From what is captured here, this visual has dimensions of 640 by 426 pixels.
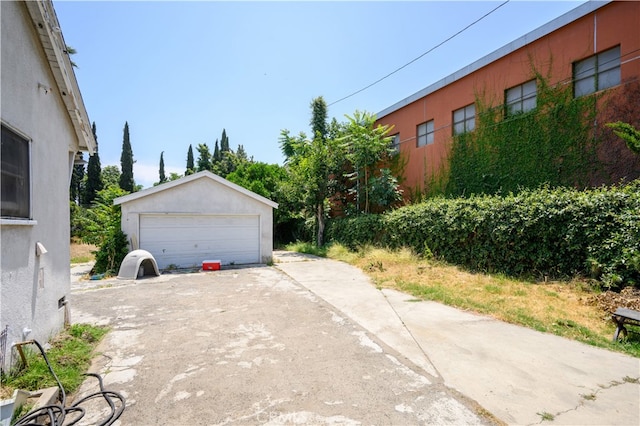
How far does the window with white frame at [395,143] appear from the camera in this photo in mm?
16500

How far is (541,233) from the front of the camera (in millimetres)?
7586

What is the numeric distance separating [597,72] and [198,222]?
1416 cm

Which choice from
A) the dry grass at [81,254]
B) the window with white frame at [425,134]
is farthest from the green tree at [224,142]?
the window with white frame at [425,134]

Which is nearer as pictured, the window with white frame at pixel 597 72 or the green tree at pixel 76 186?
the window with white frame at pixel 597 72

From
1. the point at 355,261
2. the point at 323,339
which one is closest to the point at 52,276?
the point at 323,339

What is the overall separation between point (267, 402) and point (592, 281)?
7.41 m

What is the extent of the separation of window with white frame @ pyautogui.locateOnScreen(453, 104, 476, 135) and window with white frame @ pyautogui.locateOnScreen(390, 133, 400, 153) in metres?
3.52

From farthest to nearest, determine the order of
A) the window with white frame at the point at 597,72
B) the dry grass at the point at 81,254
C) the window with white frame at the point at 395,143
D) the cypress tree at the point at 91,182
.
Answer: the cypress tree at the point at 91,182
the window with white frame at the point at 395,143
the dry grass at the point at 81,254
the window with white frame at the point at 597,72

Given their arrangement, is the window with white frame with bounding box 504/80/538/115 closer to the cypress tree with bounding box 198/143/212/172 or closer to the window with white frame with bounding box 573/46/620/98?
the window with white frame with bounding box 573/46/620/98

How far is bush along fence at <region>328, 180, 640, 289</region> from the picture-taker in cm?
618

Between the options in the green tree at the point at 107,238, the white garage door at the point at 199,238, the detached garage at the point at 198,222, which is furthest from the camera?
the white garage door at the point at 199,238

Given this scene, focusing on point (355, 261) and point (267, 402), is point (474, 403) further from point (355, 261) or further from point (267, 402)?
point (355, 261)

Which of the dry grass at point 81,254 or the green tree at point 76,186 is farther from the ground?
the green tree at point 76,186

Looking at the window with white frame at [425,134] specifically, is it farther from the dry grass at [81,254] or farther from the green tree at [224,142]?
the green tree at [224,142]
